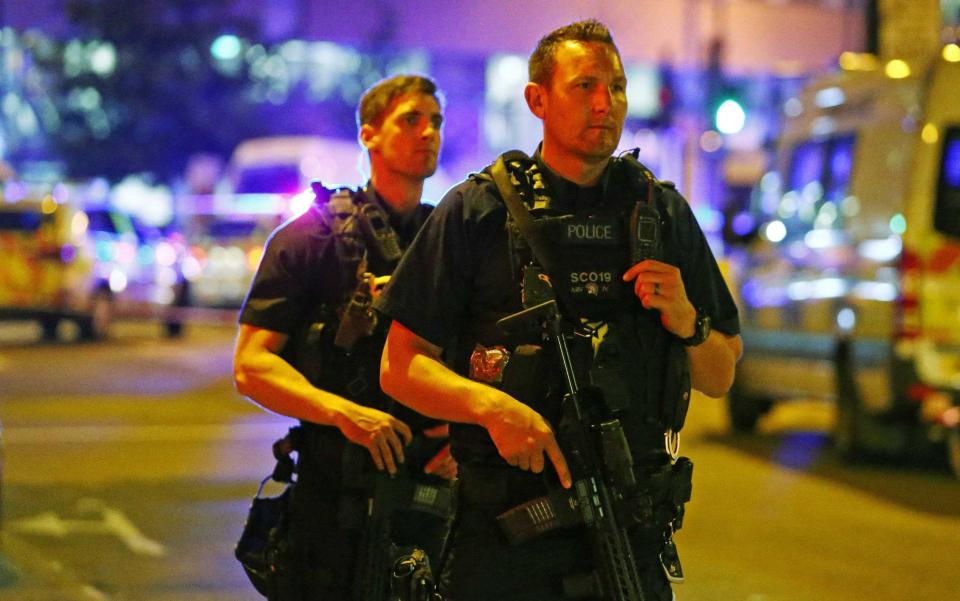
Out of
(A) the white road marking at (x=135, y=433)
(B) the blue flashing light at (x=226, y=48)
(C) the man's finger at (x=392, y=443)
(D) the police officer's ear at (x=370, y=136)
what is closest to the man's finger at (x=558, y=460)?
(C) the man's finger at (x=392, y=443)

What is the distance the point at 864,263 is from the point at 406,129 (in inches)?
239

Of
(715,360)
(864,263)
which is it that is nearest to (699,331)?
(715,360)

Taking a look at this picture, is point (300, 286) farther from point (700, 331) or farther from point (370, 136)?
point (700, 331)

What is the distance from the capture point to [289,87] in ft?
125

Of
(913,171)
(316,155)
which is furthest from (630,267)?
(316,155)

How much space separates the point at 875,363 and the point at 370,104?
19.6 feet

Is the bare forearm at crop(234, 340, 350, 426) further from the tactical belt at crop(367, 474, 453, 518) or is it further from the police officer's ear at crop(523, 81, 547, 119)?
the police officer's ear at crop(523, 81, 547, 119)

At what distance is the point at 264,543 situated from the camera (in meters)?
4.63

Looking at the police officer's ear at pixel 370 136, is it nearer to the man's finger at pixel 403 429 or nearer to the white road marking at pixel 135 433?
the man's finger at pixel 403 429

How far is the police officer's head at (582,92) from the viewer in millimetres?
3434

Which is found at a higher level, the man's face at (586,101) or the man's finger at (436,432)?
the man's face at (586,101)

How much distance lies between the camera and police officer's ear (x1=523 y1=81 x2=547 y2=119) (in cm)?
354

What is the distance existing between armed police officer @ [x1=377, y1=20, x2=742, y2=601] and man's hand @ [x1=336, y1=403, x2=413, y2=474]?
2.39 ft

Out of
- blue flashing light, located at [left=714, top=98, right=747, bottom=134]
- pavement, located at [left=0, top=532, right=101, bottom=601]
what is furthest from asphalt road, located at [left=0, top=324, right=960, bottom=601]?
blue flashing light, located at [left=714, top=98, right=747, bottom=134]
